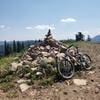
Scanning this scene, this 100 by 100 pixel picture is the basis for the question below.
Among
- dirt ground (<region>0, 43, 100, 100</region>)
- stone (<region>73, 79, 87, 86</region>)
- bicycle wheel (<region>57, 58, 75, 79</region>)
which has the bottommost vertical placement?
dirt ground (<region>0, 43, 100, 100</region>)

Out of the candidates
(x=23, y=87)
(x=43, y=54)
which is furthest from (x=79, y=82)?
(x=43, y=54)

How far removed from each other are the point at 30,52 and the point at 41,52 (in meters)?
0.97

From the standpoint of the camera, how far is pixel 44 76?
1120 cm

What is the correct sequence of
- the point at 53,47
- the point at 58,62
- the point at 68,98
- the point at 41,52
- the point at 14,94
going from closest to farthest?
the point at 68,98 < the point at 14,94 < the point at 58,62 < the point at 41,52 < the point at 53,47

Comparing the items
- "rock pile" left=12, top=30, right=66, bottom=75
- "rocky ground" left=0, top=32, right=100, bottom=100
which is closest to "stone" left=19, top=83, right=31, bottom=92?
"rocky ground" left=0, top=32, right=100, bottom=100

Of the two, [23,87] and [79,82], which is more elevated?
[79,82]

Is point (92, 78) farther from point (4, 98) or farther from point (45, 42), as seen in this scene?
point (45, 42)

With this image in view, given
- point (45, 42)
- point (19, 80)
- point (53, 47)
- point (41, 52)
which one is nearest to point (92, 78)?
point (19, 80)

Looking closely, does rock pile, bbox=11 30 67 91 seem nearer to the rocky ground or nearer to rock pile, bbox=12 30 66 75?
rock pile, bbox=12 30 66 75

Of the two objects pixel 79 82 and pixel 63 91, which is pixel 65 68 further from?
pixel 63 91

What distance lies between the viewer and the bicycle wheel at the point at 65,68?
11.0 m

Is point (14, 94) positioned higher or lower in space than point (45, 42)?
lower

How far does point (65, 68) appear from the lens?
440 inches

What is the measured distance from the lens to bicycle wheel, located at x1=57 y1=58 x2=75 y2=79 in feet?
36.0
